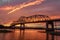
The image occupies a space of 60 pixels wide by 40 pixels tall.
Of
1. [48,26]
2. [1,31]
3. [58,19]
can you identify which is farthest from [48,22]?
[1,31]

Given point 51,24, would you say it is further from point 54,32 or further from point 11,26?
point 11,26

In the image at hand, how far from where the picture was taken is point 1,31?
7219 inches

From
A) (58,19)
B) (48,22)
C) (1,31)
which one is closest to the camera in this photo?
(58,19)

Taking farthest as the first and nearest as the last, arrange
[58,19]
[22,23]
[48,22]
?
1. [22,23]
2. [48,22]
3. [58,19]

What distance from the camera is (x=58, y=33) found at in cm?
10388

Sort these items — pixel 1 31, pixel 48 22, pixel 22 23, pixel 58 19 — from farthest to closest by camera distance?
pixel 1 31, pixel 22 23, pixel 48 22, pixel 58 19

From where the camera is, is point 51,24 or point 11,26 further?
point 11,26

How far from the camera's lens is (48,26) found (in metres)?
105

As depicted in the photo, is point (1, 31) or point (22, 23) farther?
point (1, 31)

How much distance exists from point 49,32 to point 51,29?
9.56ft

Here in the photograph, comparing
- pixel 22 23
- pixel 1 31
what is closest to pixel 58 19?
pixel 22 23

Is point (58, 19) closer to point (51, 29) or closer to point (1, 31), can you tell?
point (51, 29)

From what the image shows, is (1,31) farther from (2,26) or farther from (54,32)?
(54,32)

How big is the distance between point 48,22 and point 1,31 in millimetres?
86888
